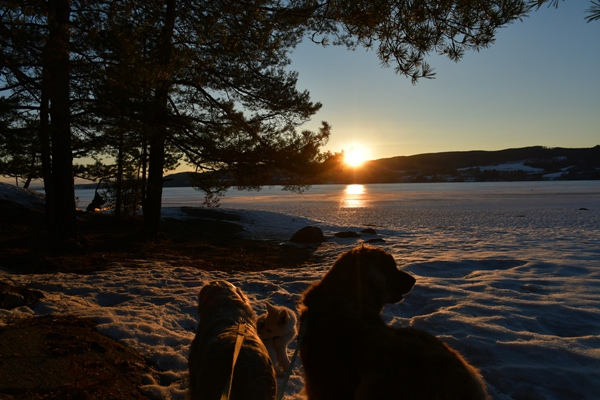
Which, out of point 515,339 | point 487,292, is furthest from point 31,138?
point 487,292

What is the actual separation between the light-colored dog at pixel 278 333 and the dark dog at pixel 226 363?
42.5 inches

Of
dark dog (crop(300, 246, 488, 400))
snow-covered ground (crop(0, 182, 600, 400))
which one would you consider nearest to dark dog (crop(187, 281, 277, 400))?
dark dog (crop(300, 246, 488, 400))

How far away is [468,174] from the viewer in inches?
6102

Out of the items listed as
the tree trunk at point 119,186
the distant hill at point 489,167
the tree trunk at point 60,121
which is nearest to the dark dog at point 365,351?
the tree trunk at point 60,121

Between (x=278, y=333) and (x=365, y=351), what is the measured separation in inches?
85.3

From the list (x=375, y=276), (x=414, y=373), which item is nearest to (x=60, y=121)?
(x=375, y=276)

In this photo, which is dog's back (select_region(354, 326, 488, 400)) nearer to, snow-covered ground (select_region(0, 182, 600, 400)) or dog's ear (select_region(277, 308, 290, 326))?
snow-covered ground (select_region(0, 182, 600, 400))

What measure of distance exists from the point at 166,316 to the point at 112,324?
87cm

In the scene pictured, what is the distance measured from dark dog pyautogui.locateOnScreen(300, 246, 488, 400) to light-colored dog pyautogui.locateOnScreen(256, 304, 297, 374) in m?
1.17

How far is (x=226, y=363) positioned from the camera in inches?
95.3

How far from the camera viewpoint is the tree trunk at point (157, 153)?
33.8 feet

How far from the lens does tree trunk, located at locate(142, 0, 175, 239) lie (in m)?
10.3

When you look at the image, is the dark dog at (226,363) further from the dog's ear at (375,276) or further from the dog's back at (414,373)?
the dog's ear at (375,276)

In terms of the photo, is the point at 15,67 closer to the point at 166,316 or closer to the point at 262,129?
the point at 166,316
